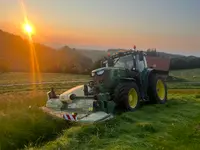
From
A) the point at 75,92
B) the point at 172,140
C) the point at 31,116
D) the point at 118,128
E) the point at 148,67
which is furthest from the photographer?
the point at 148,67

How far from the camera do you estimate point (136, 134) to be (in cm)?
723

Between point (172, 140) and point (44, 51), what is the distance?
57411 mm

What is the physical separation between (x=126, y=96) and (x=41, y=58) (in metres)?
51.2

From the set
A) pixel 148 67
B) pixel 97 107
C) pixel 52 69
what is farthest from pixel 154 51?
pixel 52 69

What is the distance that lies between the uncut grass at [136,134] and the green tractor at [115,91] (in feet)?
2.32

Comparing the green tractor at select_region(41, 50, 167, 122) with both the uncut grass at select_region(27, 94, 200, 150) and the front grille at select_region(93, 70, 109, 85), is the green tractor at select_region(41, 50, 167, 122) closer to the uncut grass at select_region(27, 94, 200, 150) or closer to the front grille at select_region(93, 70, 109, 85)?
the front grille at select_region(93, 70, 109, 85)

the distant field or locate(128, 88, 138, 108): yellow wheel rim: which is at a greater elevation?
locate(128, 88, 138, 108): yellow wheel rim

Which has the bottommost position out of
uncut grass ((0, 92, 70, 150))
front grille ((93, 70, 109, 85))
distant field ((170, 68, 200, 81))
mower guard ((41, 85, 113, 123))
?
distant field ((170, 68, 200, 81))

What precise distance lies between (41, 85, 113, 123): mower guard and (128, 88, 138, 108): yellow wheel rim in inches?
73.6

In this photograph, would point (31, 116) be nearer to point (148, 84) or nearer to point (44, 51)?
point (148, 84)

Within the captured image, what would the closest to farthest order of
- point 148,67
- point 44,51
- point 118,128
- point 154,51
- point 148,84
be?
point 118,128, point 148,84, point 148,67, point 154,51, point 44,51

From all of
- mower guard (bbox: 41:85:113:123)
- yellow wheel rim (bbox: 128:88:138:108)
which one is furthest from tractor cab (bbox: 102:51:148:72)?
mower guard (bbox: 41:85:113:123)

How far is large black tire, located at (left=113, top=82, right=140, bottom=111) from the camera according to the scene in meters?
10.3

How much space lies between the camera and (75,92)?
36.2ft
